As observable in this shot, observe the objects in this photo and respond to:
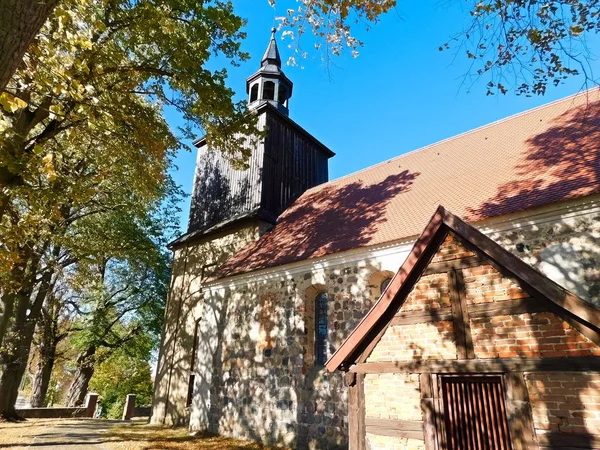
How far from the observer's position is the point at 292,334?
9961mm

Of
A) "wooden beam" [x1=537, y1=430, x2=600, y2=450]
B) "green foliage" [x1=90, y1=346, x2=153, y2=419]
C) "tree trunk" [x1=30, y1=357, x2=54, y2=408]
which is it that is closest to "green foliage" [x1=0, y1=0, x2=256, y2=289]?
"wooden beam" [x1=537, y1=430, x2=600, y2=450]

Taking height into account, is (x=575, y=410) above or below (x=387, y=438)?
above

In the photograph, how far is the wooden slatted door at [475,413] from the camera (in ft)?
13.4

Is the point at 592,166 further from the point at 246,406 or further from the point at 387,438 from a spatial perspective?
the point at 246,406

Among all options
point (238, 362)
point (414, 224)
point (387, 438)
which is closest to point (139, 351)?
point (238, 362)

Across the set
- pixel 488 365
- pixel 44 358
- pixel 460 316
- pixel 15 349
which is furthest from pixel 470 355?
pixel 44 358

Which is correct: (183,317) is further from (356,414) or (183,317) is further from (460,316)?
(460,316)

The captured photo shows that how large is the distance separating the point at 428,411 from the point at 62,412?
63.5ft

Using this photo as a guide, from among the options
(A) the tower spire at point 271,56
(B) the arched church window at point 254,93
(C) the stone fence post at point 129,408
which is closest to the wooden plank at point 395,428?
(B) the arched church window at point 254,93

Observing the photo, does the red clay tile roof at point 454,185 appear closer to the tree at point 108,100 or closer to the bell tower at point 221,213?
the bell tower at point 221,213

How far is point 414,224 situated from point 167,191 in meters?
15.1

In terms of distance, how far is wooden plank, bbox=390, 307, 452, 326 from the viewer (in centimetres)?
459

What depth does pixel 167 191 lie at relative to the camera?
20000 mm

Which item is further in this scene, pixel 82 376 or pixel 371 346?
pixel 82 376
